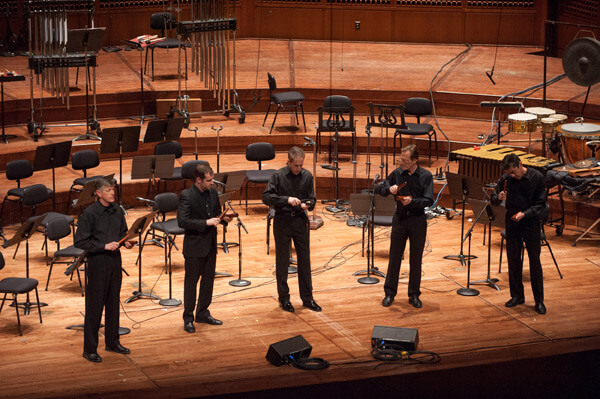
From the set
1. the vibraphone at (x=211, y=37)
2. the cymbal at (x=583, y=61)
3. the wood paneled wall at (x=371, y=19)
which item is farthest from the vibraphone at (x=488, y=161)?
the wood paneled wall at (x=371, y=19)

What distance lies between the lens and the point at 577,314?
24.3ft

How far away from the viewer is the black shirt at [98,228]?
Result: 251 inches

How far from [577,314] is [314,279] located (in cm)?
237

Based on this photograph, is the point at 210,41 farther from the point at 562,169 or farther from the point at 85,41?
the point at 562,169

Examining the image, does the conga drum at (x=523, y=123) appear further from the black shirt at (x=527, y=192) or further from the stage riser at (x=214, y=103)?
the black shirt at (x=527, y=192)

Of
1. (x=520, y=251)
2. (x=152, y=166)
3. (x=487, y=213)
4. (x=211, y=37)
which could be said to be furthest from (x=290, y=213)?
(x=211, y=37)

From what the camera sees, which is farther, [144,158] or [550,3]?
[550,3]

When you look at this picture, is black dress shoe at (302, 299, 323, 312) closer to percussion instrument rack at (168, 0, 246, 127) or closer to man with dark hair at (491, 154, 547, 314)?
man with dark hair at (491, 154, 547, 314)

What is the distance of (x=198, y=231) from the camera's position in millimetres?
6957

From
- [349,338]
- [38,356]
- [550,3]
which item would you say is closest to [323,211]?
[349,338]

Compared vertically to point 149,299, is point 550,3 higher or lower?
higher

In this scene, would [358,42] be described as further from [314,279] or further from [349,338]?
[349,338]

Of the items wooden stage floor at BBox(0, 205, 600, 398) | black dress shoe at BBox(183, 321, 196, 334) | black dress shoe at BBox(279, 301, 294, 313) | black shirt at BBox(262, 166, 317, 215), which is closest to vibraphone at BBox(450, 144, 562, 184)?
wooden stage floor at BBox(0, 205, 600, 398)

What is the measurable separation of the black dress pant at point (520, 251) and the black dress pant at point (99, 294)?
325 cm
